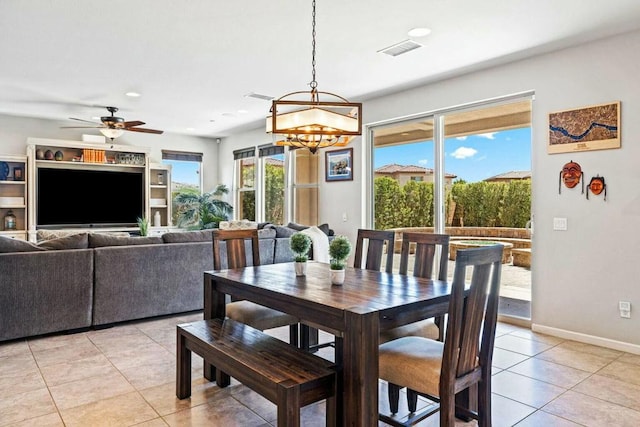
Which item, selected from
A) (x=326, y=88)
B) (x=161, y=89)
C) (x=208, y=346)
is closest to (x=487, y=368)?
(x=208, y=346)

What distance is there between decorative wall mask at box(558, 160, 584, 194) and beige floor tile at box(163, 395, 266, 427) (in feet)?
11.1

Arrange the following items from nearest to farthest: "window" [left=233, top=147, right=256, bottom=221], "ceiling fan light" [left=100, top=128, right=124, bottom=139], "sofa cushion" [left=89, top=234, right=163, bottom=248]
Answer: "sofa cushion" [left=89, top=234, right=163, bottom=248], "ceiling fan light" [left=100, top=128, right=124, bottom=139], "window" [left=233, top=147, right=256, bottom=221]

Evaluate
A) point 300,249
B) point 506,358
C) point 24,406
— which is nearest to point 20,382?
point 24,406

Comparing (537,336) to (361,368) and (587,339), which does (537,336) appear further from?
(361,368)

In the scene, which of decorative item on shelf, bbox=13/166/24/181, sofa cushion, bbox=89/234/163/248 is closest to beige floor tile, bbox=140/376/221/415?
sofa cushion, bbox=89/234/163/248

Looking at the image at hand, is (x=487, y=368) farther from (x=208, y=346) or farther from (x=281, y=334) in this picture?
(x=281, y=334)

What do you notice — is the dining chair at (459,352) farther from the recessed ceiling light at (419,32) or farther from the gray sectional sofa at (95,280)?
the gray sectional sofa at (95,280)

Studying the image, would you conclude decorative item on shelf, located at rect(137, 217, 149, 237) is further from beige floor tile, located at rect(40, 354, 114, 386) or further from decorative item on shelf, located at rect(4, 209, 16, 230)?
beige floor tile, located at rect(40, 354, 114, 386)

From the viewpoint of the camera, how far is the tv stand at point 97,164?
23.4 ft

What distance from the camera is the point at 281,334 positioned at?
4.05 m

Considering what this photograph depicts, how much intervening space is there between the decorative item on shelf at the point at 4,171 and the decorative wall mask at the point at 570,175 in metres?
8.07

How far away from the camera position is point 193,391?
2.82 meters

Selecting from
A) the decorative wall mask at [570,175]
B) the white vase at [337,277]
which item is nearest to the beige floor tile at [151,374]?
A: the white vase at [337,277]

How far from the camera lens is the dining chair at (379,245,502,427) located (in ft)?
6.22
